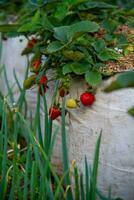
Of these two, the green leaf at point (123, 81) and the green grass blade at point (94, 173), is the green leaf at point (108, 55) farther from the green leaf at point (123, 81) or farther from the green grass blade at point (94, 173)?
the green leaf at point (123, 81)

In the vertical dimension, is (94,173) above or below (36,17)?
below

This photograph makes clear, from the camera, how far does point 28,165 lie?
132 cm

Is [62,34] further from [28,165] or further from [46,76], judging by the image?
[28,165]

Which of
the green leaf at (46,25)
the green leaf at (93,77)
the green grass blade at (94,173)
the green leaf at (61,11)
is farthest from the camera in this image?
the green leaf at (61,11)

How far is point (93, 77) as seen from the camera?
1.37 metres

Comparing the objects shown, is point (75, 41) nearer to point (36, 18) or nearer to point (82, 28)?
point (82, 28)

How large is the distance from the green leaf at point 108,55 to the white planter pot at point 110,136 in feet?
0.22

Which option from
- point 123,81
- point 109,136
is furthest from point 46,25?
point 123,81

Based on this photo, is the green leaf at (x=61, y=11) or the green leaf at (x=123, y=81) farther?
the green leaf at (x=61, y=11)

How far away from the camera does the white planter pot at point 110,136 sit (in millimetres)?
1399

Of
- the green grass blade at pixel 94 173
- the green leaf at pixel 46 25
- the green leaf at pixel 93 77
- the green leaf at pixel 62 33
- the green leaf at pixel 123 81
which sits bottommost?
the green grass blade at pixel 94 173

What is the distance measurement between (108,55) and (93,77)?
10 cm

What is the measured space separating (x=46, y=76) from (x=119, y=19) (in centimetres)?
35

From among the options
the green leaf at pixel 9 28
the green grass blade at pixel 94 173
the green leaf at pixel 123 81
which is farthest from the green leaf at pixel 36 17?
the green leaf at pixel 123 81
